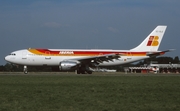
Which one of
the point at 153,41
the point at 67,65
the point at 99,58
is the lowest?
the point at 67,65

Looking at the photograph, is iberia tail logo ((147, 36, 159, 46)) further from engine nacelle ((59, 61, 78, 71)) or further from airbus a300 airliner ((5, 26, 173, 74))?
engine nacelle ((59, 61, 78, 71))

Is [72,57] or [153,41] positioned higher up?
[153,41]

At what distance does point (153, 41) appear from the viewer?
57.5m

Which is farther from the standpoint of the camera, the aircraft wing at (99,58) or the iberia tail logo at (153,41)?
the iberia tail logo at (153,41)

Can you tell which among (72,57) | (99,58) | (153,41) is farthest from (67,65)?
(153,41)

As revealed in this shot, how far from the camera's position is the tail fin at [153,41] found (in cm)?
5619

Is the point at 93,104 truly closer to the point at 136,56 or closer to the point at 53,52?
the point at 53,52

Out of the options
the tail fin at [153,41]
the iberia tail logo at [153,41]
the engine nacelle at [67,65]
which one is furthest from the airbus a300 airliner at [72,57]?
the iberia tail logo at [153,41]

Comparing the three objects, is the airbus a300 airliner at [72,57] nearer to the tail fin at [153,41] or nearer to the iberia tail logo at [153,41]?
the tail fin at [153,41]

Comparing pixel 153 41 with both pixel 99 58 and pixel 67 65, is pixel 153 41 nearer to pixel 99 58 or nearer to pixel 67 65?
pixel 99 58

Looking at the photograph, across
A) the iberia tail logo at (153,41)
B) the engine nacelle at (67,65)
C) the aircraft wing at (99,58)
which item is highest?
the iberia tail logo at (153,41)

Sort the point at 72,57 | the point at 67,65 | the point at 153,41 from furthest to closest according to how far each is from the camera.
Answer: the point at 153,41 → the point at 72,57 → the point at 67,65

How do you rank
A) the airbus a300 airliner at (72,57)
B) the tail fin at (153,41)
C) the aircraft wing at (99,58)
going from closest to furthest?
the aircraft wing at (99,58) → the airbus a300 airliner at (72,57) → the tail fin at (153,41)

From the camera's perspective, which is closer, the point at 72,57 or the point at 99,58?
the point at 99,58
